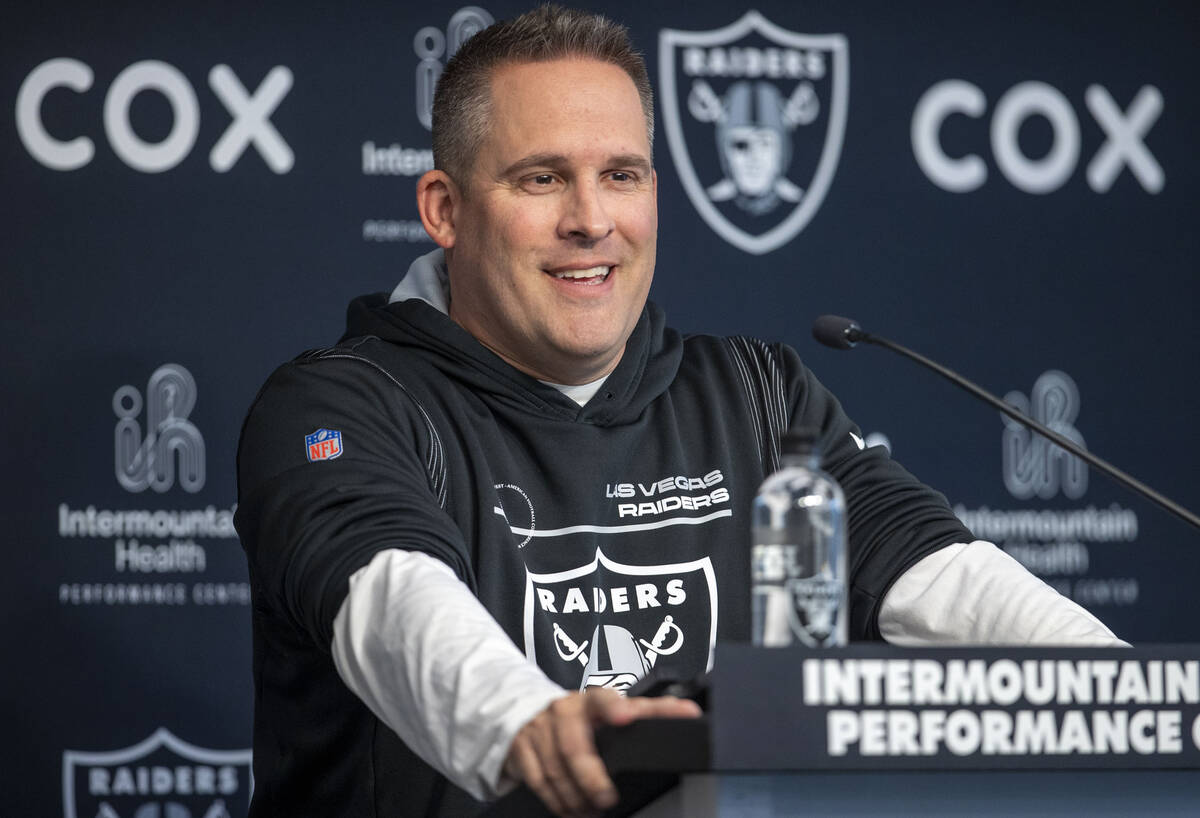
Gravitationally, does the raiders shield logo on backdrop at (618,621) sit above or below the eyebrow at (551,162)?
below

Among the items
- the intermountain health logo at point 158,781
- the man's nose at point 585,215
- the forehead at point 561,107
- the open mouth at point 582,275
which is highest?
the forehead at point 561,107

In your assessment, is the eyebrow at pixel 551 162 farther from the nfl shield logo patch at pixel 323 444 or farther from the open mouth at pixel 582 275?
the nfl shield logo patch at pixel 323 444

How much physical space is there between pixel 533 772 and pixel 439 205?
3.92ft

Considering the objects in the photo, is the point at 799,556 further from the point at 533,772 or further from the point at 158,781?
the point at 158,781

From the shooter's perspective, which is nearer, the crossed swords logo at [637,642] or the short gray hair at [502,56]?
the crossed swords logo at [637,642]

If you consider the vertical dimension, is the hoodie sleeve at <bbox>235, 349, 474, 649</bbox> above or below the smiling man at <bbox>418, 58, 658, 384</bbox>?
below

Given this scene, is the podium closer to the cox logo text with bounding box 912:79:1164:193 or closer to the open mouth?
the open mouth

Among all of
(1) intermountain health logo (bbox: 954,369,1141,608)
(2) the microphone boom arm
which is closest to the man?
(2) the microphone boom arm

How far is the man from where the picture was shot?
1.61 m

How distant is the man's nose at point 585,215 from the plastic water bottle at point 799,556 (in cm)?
63

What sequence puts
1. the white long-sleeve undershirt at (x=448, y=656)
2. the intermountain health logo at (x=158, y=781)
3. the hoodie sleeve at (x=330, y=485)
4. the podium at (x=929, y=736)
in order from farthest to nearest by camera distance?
the intermountain health logo at (x=158, y=781) → the hoodie sleeve at (x=330, y=485) → the white long-sleeve undershirt at (x=448, y=656) → the podium at (x=929, y=736)

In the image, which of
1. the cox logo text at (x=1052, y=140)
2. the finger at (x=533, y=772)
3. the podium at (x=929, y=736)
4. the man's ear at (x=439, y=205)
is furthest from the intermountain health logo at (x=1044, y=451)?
the finger at (x=533, y=772)

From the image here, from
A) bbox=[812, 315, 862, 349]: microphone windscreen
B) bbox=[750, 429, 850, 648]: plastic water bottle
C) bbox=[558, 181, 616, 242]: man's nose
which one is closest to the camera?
bbox=[750, 429, 850, 648]: plastic water bottle

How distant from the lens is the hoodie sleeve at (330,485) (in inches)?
54.4
